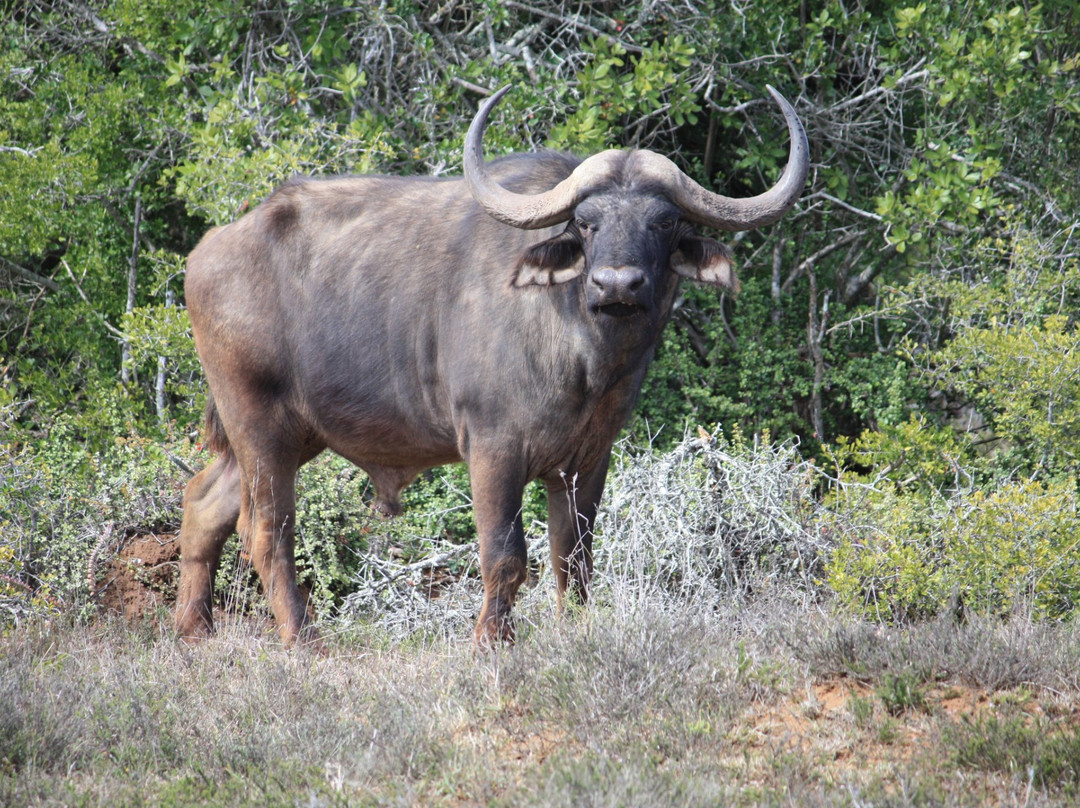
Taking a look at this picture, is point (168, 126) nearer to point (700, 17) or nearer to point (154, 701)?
point (700, 17)

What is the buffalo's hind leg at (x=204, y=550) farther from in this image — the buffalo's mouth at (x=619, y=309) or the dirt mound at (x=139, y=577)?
the buffalo's mouth at (x=619, y=309)

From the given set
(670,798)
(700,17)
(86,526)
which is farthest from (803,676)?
(700,17)

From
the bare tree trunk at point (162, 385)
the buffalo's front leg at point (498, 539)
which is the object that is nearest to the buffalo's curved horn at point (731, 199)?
the buffalo's front leg at point (498, 539)

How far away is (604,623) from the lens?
4883mm

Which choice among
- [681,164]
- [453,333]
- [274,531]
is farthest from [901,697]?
[681,164]

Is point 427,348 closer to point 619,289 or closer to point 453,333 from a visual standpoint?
point 453,333

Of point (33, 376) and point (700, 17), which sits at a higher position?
point (700, 17)

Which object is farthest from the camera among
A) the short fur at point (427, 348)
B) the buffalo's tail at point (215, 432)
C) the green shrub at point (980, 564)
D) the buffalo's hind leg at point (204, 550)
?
the buffalo's tail at point (215, 432)

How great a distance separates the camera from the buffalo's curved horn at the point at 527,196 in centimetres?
528

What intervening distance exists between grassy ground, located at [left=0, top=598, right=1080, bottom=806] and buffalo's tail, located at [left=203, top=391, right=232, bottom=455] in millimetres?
1775

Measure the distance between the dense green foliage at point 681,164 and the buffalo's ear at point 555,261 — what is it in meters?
2.73

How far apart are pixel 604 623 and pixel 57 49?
7.52 meters

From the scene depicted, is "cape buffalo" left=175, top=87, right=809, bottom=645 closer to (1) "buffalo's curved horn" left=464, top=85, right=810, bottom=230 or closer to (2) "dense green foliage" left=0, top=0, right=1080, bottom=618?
(1) "buffalo's curved horn" left=464, top=85, right=810, bottom=230

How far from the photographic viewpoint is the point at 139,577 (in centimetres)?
728
